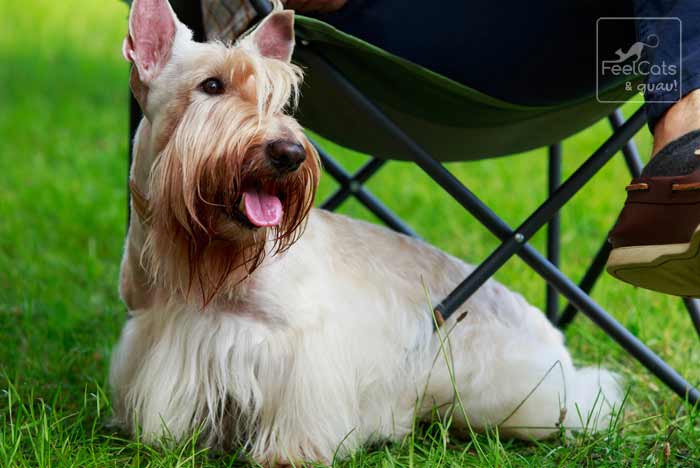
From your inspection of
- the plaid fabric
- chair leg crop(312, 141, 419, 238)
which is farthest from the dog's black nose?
chair leg crop(312, 141, 419, 238)

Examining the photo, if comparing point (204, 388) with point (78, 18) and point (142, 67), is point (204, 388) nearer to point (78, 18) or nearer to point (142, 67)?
point (142, 67)

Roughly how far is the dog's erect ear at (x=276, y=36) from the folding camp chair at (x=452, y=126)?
0.08m

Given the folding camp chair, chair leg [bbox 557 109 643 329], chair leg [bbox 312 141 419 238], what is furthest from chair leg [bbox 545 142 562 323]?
chair leg [bbox 312 141 419 238]

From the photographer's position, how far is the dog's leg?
10.5 ft

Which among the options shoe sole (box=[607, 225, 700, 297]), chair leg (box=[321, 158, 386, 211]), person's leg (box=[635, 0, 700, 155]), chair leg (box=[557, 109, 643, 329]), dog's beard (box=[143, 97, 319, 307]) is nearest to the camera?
shoe sole (box=[607, 225, 700, 297])

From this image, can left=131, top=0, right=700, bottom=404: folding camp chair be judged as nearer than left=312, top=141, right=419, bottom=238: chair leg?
Yes

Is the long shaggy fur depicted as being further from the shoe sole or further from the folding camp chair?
the shoe sole

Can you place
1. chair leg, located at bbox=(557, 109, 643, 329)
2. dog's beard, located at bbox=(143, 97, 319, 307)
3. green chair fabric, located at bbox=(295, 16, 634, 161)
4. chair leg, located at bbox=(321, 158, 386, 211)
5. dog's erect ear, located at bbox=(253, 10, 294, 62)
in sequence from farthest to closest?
chair leg, located at bbox=(321, 158, 386, 211) < chair leg, located at bbox=(557, 109, 643, 329) < green chair fabric, located at bbox=(295, 16, 634, 161) < dog's erect ear, located at bbox=(253, 10, 294, 62) < dog's beard, located at bbox=(143, 97, 319, 307)

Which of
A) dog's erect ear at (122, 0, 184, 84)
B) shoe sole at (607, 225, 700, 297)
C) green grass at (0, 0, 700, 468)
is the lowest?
green grass at (0, 0, 700, 468)

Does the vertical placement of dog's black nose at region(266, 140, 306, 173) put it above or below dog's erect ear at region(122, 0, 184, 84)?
below

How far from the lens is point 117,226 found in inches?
228

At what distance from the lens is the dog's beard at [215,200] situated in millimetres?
2576

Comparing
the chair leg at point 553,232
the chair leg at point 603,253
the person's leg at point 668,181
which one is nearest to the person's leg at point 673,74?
the person's leg at point 668,181

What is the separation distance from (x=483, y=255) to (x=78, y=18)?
7.85m
